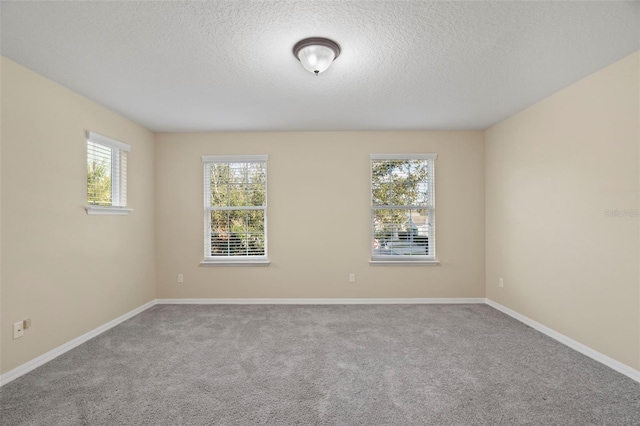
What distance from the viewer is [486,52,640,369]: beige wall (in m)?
2.38

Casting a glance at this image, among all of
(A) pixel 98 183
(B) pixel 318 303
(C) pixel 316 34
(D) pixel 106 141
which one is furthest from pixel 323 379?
(D) pixel 106 141

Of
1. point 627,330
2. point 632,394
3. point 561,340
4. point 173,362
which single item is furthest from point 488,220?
point 173,362

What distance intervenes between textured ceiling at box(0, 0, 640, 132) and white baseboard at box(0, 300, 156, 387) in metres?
2.48

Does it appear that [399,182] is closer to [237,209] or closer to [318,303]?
[318,303]

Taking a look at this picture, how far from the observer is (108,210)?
11.2ft

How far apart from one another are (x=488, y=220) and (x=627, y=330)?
211 cm

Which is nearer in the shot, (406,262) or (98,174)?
(98,174)

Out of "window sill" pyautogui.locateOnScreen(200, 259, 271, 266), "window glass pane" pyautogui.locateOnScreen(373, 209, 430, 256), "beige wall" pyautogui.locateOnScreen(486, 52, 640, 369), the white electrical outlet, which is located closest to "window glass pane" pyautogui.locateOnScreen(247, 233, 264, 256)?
"window sill" pyautogui.locateOnScreen(200, 259, 271, 266)

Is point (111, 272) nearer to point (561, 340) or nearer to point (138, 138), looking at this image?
point (138, 138)

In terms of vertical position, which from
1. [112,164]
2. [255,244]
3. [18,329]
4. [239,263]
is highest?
[112,164]

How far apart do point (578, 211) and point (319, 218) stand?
116 inches

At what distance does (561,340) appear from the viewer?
2.96 m

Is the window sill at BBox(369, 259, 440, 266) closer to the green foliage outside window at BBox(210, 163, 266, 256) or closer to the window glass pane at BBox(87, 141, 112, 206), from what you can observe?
the green foliage outside window at BBox(210, 163, 266, 256)

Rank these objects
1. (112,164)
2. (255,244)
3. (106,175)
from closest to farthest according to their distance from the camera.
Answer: (106,175) → (112,164) → (255,244)
